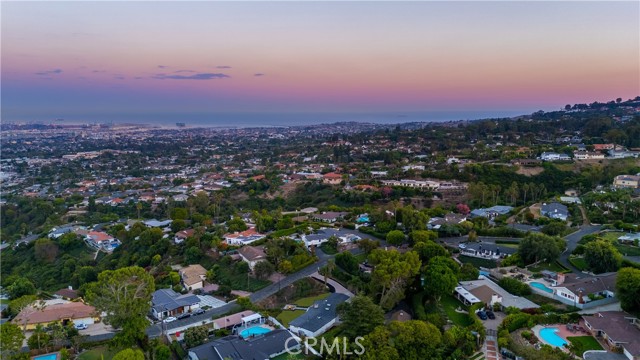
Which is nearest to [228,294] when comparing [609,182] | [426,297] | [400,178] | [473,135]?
[426,297]

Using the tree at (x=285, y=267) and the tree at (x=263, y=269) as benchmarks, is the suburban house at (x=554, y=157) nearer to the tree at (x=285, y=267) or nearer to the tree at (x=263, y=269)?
the tree at (x=285, y=267)

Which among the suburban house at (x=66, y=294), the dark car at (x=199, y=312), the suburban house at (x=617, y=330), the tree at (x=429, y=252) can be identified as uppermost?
the tree at (x=429, y=252)

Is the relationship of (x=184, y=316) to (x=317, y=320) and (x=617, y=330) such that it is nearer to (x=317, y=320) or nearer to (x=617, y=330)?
(x=317, y=320)

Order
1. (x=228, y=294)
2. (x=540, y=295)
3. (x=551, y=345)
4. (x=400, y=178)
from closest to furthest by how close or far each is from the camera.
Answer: (x=551, y=345) → (x=540, y=295) → (x=228, y=294) → (x=400, y=178)

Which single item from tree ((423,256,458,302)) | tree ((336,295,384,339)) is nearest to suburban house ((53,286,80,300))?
tree ((336,295,384,339))

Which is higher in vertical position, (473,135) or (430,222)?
(473,135)

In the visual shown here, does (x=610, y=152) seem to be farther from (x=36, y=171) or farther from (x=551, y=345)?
(x=36, y=171)

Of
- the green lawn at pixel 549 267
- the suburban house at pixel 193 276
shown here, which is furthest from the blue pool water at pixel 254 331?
the green lawn at pixel 549 267
